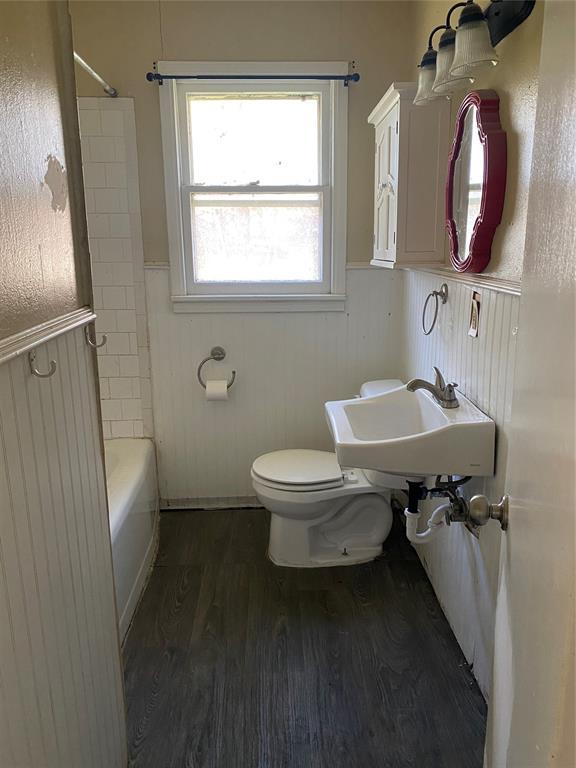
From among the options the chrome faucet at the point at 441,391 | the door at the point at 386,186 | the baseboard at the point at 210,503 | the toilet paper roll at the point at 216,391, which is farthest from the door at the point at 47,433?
the baseboard at the point at 210,503

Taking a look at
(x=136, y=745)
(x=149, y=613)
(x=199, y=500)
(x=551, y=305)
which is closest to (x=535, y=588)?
(x=551, y=305)

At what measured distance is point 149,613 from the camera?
2270 millimetres

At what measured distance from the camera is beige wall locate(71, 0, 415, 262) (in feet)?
8.60

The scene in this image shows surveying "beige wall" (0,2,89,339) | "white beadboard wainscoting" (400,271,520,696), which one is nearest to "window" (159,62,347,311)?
"white beadboard wainscoting" (400,271,520,696)

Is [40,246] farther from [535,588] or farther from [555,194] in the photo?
[535,588]

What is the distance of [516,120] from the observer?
1.58 metres

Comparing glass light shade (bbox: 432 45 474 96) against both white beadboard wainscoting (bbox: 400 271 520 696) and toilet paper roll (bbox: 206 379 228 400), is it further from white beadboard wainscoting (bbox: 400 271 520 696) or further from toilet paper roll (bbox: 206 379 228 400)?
toilet paper roll (bbox: 206 379 228 400)

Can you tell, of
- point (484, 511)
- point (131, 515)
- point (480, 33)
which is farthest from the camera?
point (131, 515)

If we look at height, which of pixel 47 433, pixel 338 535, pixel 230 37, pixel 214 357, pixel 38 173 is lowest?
pixel 338 535

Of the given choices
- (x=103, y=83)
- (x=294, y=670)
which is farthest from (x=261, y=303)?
(x=294, y=670)

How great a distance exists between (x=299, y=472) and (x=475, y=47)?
1709 mm

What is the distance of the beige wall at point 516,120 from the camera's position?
1.48 m

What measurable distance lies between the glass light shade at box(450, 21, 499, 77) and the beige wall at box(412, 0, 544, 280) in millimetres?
72

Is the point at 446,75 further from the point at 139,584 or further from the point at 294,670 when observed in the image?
the point at 139,584
